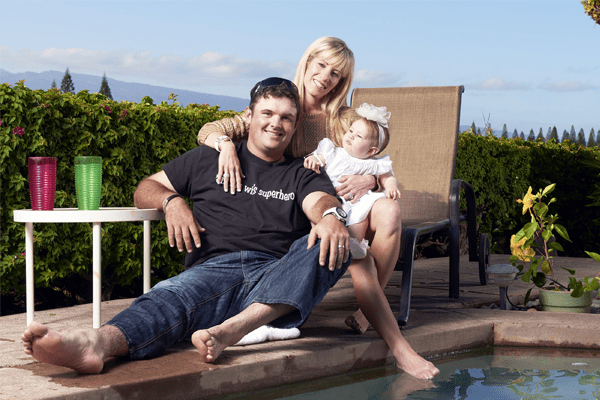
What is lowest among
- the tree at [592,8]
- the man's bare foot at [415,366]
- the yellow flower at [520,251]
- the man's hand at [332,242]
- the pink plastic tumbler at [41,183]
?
the man's bare foot at [415,366]

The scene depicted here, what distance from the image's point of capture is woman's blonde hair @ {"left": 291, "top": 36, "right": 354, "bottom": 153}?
309 cm

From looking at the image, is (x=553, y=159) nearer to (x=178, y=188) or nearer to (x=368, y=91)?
(x=368, y=91)

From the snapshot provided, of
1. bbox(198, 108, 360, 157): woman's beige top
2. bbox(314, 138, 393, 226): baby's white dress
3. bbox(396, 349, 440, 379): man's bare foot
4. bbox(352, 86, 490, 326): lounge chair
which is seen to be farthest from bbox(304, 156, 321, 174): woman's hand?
bbox(352, 86, 490, 326): lounge chair

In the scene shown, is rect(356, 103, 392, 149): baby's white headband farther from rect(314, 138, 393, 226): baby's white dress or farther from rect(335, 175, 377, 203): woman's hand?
rect(335, 175, 377, 203): woman's hand

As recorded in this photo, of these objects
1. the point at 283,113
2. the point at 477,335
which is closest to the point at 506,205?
the point at 477,335

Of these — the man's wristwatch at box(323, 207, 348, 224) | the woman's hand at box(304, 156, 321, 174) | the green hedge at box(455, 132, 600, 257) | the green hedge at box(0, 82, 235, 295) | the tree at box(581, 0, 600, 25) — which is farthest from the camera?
the tree at box(581, 0, 600, 25)

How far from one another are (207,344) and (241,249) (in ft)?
1.95

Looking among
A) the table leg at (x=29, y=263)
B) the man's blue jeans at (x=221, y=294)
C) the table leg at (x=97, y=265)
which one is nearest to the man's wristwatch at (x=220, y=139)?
the man's blue jeans at (x=221, y=294)

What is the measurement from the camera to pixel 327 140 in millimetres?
3020

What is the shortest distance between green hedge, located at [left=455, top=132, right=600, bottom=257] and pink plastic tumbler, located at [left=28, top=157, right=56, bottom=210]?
4874 mm

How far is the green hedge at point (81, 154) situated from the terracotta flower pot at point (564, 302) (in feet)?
8.51

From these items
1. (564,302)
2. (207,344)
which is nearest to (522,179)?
(564,302)

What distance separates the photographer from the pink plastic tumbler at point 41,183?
112 inches

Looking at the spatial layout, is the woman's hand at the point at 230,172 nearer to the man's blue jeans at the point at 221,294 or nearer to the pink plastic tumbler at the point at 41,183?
the man's blue jeans at the point at 221,294
